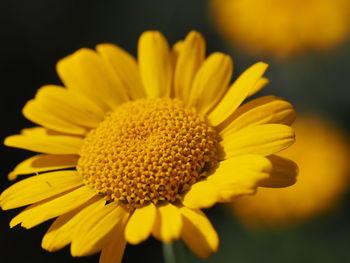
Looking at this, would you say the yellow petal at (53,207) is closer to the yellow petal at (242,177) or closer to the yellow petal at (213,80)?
the yellow petal at (242,177)

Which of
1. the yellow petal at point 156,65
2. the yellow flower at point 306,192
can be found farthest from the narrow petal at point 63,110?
the yellow flower at point 306,192

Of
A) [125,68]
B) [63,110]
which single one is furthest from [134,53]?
[63,110]

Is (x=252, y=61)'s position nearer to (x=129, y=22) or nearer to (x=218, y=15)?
(x=218, y=15)

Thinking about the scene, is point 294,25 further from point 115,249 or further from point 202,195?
point 115,249

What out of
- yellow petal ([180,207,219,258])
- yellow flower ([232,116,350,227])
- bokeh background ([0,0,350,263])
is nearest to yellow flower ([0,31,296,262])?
yellow petal ([180,207,219,258])

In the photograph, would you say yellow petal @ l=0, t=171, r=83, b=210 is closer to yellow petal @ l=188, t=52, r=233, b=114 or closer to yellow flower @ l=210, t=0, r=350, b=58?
yellow petal @ l=188, t=52, r=233, b=114
